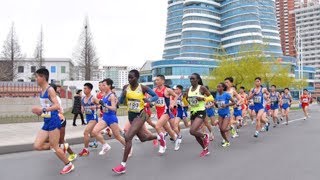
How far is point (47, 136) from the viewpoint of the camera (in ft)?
23.5

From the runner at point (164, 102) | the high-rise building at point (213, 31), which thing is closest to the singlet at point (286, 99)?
the runner at point (164, 102)

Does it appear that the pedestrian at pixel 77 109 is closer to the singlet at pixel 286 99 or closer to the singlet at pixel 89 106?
the singlet at pixel 89 106

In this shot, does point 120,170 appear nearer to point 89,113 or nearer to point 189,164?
point 189,164

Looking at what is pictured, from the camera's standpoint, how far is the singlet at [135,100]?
7855 mm

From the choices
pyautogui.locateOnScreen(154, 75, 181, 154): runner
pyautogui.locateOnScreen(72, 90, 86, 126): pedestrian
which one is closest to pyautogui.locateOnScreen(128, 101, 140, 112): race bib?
pyautogui.locateOnScreen(154, 75, 181, 154): runner

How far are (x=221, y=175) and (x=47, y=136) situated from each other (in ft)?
10.4

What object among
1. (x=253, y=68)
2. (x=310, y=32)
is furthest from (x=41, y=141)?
(x=310, y=32)

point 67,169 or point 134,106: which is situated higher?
point 134,106

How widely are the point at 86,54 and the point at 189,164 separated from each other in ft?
203

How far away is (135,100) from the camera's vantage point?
786 centimetres

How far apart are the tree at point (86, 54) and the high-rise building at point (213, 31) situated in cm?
4522

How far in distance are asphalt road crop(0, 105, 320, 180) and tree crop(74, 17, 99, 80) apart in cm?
5774

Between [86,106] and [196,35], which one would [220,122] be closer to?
[86,106]

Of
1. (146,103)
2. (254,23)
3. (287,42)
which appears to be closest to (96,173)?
(146,103)
